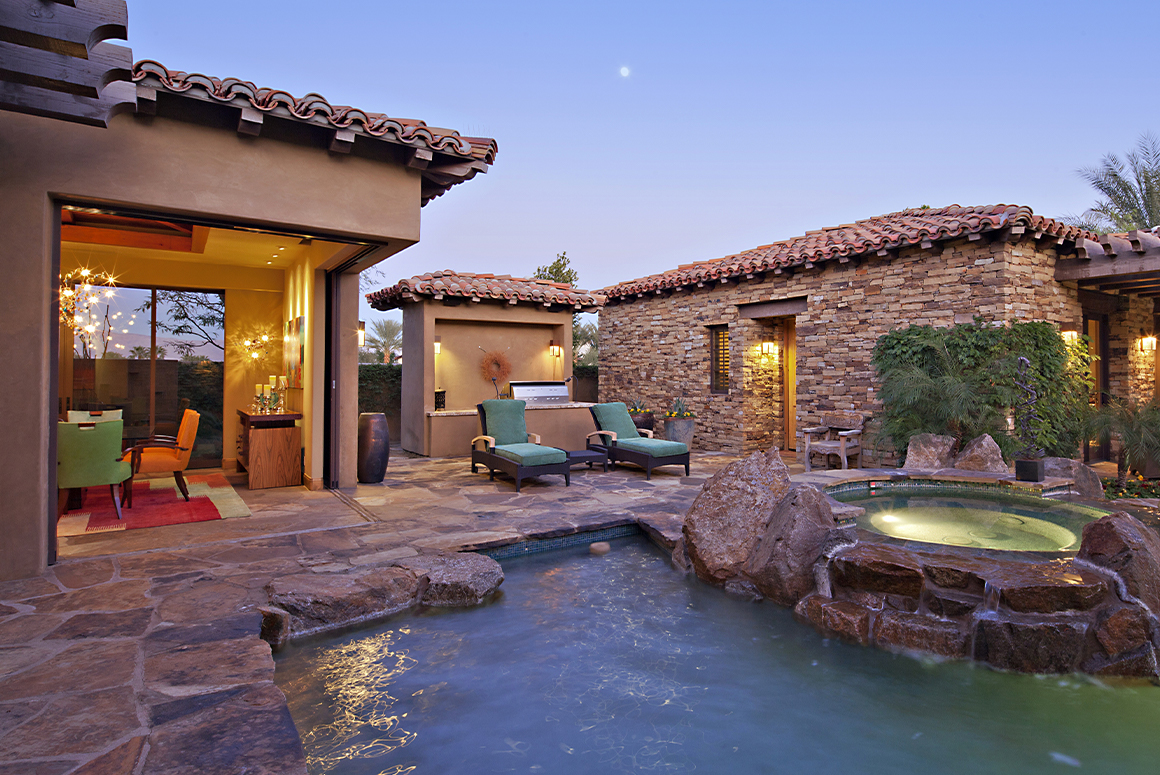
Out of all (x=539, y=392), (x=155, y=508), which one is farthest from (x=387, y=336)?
(x=155, y=508)

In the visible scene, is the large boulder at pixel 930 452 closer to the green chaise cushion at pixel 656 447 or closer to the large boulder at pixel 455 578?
the green chaise cushion at pixel 656 447

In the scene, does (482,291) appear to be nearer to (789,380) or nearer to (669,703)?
(789,380)

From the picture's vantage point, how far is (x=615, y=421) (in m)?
9.37

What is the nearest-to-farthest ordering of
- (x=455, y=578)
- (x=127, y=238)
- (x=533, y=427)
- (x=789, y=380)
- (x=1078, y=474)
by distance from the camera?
1. (x=455, y=578)
2. (x=1078, y=474)
3. (x=127, y=238)
4. (x=533, y=427)
5. (x=789, y=380)

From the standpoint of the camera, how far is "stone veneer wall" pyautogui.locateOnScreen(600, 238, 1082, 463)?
8133 mm

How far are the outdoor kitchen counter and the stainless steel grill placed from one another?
0.37 meters

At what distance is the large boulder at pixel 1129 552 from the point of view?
3533 millimetres

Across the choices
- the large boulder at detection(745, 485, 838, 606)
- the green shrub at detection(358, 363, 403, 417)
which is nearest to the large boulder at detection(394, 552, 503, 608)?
the large boulder at detection(745, 485, 838, 606)

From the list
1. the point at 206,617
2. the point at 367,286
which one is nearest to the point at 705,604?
the point at 206,617

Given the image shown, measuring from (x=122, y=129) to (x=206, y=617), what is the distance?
364 cm

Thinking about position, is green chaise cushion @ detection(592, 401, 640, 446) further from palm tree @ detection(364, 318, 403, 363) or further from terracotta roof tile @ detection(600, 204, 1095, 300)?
palm tree @ detection(364, 318, 403, 363)

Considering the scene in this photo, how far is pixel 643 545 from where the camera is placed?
5793 mm

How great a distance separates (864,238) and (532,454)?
6.17 meters

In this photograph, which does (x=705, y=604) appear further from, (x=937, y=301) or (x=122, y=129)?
(x=937, y=301)
